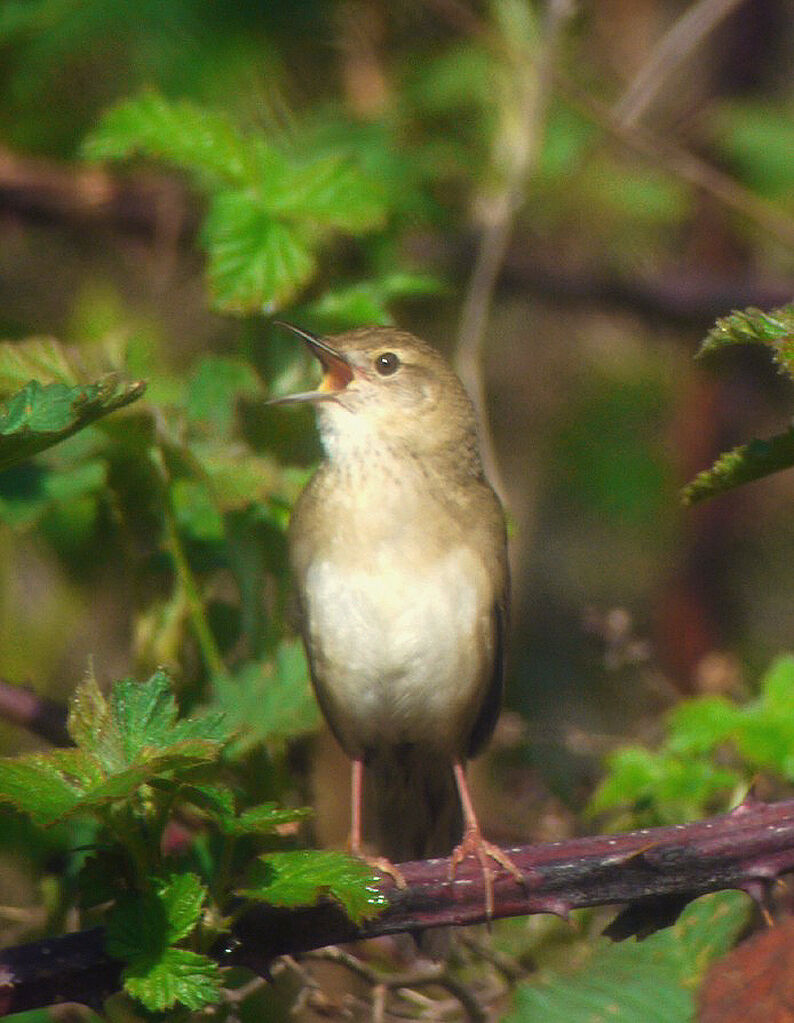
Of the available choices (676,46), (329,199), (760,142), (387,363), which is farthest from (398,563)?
(760,142)

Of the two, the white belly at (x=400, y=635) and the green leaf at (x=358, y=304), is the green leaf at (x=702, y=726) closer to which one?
the white belly at (x=400, y=635)

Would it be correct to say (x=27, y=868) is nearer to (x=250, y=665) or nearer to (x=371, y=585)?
(x=250, y=665)

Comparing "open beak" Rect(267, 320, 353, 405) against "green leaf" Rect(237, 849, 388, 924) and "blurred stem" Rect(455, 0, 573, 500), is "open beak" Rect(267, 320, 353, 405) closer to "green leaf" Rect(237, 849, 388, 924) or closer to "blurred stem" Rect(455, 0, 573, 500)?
"blurred stem" Rect(455, 0, 573, 500)

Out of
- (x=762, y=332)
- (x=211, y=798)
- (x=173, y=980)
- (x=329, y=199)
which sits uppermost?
(x=329, y=199)

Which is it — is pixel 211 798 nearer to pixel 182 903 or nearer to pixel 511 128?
pixel 182 903

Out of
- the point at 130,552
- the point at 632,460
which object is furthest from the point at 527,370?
Result: the point at 130,552

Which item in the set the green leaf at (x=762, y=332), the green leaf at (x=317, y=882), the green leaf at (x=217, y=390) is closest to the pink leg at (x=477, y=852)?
the green leaf at (x=317, y=882)
